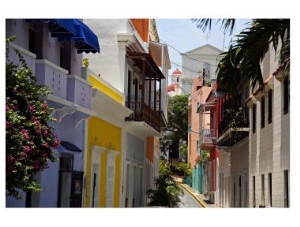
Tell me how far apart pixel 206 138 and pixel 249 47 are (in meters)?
21.6

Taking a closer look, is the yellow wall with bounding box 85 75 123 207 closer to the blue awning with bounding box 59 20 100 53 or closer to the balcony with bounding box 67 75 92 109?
the blue awning with bounding box 59 20 100 53

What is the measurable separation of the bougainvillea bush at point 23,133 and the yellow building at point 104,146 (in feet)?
20.9

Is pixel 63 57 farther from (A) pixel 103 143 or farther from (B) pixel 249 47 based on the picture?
(B) pixel 249 47

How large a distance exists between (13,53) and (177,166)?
1865 centimetres

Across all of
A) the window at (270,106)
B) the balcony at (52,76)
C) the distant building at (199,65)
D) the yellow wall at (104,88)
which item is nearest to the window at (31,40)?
the balcony at (52,76)

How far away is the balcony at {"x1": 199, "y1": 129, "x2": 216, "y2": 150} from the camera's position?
1310 inches

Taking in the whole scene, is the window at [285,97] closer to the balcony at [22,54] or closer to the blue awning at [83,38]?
the blue awning at [83,38]

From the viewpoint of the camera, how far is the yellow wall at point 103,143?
60.6 feet

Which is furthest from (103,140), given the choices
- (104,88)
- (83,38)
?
(83,38)

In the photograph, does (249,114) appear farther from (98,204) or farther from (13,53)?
(13,53)

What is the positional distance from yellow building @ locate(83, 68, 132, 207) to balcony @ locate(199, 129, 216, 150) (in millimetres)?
10884

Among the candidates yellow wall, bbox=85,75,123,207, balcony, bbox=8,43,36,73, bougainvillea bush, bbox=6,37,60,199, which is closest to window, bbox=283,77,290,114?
yellow wall, bbox=85,75,123,207

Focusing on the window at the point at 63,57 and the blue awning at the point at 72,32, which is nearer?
the blue awning at the point at 72,32

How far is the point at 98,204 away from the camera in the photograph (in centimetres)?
1994
